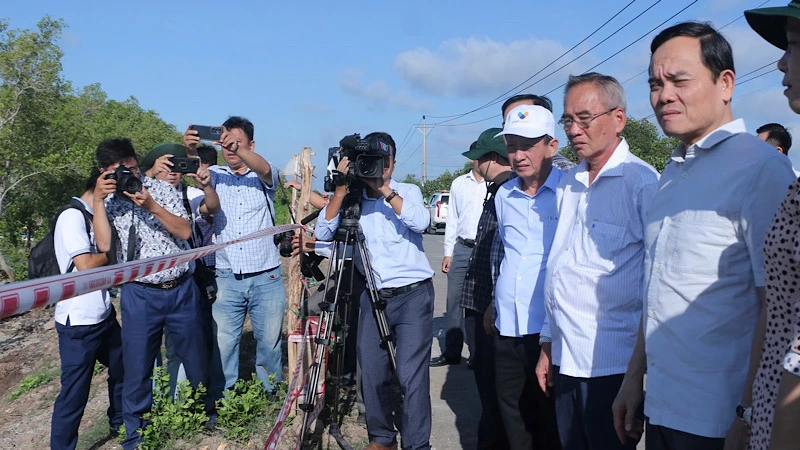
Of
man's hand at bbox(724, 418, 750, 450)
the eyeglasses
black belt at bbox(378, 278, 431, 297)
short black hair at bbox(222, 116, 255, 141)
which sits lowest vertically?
man's hand at bbox(724, 418, 750, 450)

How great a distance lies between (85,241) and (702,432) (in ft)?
11.6

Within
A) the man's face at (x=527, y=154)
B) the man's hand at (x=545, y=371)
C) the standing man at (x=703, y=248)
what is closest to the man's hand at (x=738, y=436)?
the standing man at (x=703, y=248)

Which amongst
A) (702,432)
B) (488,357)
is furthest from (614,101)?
(488,357)

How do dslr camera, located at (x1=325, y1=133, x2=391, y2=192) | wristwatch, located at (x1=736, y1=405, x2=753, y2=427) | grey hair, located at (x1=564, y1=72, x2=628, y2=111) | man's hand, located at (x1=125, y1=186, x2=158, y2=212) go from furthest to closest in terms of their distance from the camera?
man's hand, located at (x1=125, y1=186, x2=158, y2=212) < dslr camera, located at (x1=325, y1=133, x2=391, y2=192) < grey hair, located at (x1=564, y1=72, x2=628, y2=111) < wristwatch, located at (x1=736, y1=405, x2=753, y2=427)

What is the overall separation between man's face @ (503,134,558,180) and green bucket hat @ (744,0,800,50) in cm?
173

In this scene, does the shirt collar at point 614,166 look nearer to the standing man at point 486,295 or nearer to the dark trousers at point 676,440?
the dark trousers at point 676,440

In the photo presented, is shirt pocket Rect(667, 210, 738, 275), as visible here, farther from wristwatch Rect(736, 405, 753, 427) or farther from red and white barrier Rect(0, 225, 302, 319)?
red and white barrier Rect(0, 225, 302, 319)

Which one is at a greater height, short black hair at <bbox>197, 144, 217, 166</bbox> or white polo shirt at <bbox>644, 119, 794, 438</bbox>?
short black hair at <bbox>197, 144, 217, 166</bbox>

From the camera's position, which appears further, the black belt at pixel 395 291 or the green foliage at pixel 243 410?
the green foliage at pixel 243 410

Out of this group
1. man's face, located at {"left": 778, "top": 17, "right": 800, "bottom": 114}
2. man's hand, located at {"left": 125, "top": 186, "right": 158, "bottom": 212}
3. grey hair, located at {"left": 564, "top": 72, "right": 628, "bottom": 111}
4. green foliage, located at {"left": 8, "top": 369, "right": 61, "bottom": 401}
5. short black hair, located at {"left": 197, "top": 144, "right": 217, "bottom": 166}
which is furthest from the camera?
green foliage, located at {"left": 8, "top": 369, "right": 61, "bottom": 401}

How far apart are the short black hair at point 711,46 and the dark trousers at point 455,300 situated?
13.3 ft

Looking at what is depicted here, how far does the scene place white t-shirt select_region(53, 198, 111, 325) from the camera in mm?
3936

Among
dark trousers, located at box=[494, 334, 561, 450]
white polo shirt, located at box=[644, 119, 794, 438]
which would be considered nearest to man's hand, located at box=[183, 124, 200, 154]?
dark trousers, located at box=[494, 334, 561, 450]

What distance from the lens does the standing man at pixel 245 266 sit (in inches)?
181
